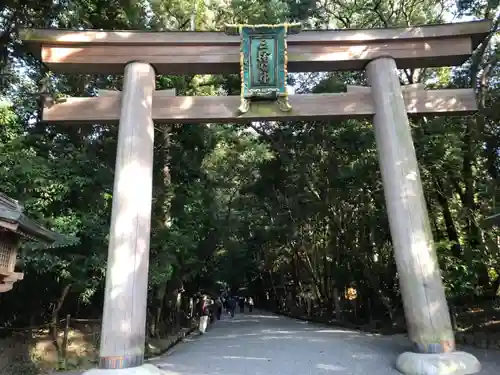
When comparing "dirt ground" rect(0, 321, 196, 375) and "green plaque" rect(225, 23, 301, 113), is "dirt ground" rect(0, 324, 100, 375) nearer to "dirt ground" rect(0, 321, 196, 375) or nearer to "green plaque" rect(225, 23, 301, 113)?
"dirt ground" rect(0, 321, 196, 375)

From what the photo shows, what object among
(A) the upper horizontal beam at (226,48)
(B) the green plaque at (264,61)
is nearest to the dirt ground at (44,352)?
(A) the upper horizontal beam at (226,48)

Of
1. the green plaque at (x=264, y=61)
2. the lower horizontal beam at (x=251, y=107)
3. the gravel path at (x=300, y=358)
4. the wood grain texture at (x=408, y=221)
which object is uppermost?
the green plaque at (x=264, y=61)

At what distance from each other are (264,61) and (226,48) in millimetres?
826

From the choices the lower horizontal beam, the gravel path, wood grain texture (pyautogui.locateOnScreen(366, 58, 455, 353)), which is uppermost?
the lower horizontal beam

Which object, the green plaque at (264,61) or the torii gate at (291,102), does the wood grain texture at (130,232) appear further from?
the green plaque at (264,61)

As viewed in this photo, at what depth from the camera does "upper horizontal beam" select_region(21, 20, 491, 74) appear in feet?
24.3

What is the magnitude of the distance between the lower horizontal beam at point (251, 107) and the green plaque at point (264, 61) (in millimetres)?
212

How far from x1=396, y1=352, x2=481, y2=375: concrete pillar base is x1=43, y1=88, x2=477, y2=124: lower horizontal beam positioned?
14.0 ft

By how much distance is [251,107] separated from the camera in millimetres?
7516

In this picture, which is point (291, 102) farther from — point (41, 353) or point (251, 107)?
point (41, 353)

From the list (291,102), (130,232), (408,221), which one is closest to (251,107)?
(291,102)

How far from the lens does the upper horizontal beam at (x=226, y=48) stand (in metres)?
7.42

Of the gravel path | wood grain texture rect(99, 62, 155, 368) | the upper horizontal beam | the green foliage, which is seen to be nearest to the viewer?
wood grain texture rect(99, 62, 155, 368)

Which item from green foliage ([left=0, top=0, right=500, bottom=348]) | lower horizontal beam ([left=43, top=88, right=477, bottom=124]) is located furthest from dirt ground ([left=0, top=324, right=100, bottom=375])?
lower horizontal beam ([left=43, top=88, right=477, bottom=124])
